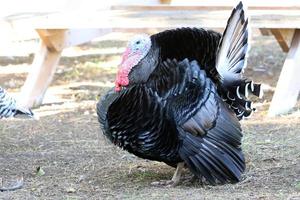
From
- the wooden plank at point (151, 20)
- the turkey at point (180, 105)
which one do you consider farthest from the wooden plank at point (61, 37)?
the turkey at point (180, 105)

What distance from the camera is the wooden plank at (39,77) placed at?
308 inches

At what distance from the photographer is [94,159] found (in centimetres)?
580

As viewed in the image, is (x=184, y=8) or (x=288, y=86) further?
(x=184, y=8)

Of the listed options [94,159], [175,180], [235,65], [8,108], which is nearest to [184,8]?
[8,108]

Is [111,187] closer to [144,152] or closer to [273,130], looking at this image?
[144,152]

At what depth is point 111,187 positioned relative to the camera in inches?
197

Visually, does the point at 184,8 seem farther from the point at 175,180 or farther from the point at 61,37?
the point at 175,180

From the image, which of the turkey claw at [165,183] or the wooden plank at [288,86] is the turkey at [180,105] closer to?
the turkey claw at [165,183]

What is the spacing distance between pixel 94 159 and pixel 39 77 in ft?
7.53

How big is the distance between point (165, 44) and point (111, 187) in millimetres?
964

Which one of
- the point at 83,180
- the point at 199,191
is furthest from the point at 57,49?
the point at 199,191

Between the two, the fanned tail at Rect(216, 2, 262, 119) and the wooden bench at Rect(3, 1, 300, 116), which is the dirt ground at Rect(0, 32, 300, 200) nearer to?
the wooden bench at Rect(3, 1, 300, 116)

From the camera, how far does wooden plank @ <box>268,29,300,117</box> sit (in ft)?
23.0

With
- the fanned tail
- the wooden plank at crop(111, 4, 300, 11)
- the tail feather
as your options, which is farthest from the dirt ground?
the wooden plank at crop(111, 4, 300, 11)
